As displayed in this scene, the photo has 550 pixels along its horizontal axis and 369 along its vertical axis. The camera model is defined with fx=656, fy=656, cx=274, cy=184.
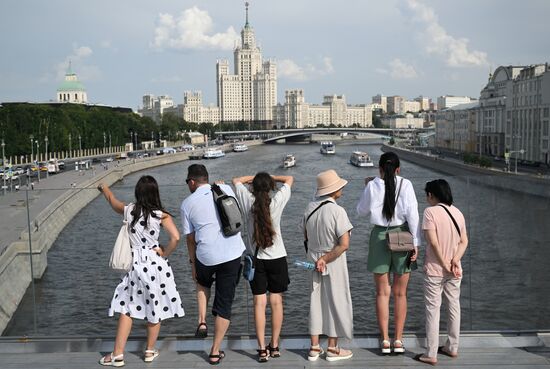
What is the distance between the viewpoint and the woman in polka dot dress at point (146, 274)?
96.4 inches

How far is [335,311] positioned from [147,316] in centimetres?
72

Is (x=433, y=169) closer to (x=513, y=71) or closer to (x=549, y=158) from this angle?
(x=549, y=158)

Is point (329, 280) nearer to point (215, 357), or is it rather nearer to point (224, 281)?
point (224, 281)

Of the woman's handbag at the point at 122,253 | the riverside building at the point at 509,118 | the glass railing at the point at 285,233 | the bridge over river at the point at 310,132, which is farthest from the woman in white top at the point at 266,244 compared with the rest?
the bridge over river at the point at 310,132

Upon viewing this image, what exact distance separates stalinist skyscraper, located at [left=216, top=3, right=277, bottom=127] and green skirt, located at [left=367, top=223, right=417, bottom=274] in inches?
3831

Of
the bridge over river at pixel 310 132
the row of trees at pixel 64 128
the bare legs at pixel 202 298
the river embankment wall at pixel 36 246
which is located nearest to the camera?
the bare legs at pixel 202 298

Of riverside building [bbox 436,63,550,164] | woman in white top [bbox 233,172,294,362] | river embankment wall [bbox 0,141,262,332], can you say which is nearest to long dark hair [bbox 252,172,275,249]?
woman in white top [bbox 233,172,294,362]

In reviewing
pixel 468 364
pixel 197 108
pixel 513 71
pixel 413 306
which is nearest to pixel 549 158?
pixel 513 71

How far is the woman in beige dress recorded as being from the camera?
8.05 ft

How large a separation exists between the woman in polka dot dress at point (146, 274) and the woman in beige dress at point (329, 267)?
1.70ft

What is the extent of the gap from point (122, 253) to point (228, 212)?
43 centimetres

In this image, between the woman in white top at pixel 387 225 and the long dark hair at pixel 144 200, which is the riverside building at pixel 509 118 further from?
the long dark hair at pixel 144 200

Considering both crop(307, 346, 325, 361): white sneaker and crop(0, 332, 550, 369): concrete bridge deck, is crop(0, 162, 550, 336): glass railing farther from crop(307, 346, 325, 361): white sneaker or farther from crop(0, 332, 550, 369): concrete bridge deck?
crop(307, 346, 325, 361): white sneaker

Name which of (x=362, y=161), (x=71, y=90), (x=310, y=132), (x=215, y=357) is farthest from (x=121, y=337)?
(x=71, y=90)
